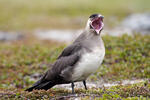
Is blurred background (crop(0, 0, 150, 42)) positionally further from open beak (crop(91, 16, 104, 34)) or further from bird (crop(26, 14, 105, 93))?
open beak (crop(91, 16, 104, 34))

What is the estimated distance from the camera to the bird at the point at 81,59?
24.1 ft

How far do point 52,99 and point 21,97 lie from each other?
95 centimetres

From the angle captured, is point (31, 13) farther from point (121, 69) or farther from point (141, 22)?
point (121, 69)

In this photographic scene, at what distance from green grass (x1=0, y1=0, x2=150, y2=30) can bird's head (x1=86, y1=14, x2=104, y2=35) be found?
24.7 metres

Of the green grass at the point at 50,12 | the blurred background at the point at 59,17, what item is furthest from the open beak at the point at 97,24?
the green grass at the point at 50,12

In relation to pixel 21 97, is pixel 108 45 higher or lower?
higher

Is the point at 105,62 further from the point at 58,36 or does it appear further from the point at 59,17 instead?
the point at 59,17

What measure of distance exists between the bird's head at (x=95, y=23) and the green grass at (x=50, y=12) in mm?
24710

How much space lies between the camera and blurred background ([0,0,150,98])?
39.3 ft

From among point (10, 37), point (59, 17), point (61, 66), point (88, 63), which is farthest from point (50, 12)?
point (88, 63)

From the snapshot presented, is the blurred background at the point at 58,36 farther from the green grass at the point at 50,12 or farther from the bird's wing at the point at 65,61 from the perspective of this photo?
the bird's wing at the point at 65,61

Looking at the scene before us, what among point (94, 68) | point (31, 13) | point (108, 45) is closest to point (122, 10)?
point (31, 13)

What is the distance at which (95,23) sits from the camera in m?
7.95

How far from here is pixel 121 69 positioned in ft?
38.7
